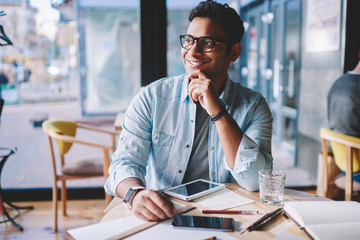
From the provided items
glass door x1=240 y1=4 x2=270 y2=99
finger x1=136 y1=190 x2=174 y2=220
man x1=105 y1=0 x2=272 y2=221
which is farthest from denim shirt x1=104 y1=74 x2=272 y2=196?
glass door x1=240 y1=4 x2=270 y2=99

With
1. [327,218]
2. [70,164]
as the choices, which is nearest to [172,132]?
[327,218]

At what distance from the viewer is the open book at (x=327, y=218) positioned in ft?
2.82

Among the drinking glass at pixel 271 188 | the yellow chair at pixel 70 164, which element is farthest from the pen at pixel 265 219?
the yellow chair at pixel 70 164

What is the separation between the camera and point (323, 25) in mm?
3635

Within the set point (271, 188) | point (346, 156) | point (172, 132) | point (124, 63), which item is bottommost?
point (346, 156)

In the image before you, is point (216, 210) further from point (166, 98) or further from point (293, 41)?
point (293, 41)

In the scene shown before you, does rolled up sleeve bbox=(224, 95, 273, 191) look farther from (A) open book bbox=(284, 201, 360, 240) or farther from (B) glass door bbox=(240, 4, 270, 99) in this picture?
(B) glass door bbox=(240, 4, 270, 99)

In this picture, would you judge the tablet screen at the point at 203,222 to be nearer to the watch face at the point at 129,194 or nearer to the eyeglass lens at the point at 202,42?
the watch face at the point at 129,194

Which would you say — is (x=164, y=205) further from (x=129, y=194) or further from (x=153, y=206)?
(x=129, y=194)

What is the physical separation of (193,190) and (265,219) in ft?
1.01

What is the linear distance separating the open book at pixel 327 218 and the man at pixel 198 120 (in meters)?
0.37

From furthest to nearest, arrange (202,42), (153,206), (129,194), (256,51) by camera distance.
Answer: (256,51), (202,42), (129,194), (153,206)

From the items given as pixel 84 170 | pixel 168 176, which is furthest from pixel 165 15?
pixel 168 176

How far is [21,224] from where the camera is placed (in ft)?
9.37
